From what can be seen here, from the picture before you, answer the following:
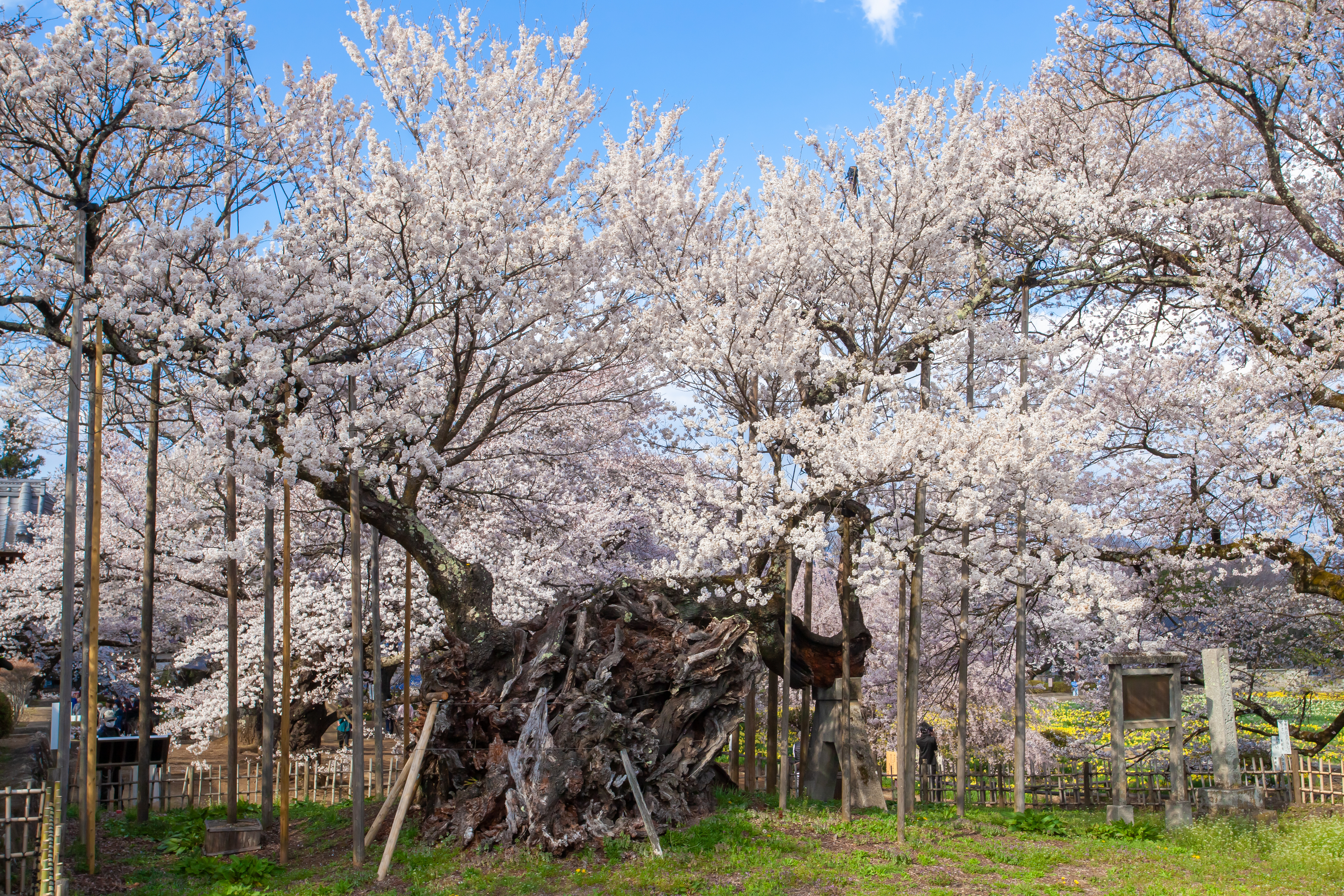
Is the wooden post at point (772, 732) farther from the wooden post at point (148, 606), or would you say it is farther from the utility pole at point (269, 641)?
the wooden post at point (148, 606)

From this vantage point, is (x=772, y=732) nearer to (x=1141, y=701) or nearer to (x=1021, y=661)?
(x=1021, y=661)

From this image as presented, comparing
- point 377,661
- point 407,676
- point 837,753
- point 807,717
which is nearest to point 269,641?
point 377,661

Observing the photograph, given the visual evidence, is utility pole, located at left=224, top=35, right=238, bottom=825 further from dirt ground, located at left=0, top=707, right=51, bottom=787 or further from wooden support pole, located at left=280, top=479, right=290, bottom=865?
dirt ground, located at left=0, top=707, right=51, bottom=787

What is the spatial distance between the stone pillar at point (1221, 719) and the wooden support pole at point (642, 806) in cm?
789

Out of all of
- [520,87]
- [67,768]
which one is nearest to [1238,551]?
[520,87]

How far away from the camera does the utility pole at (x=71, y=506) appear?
323 inches

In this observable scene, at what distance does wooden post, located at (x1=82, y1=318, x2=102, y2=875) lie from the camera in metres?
8.77

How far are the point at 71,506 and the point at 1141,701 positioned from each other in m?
13.4

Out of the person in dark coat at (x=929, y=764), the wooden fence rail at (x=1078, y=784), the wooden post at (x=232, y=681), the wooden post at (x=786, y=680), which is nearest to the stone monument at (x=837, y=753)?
the wooden post at (x=786, y=680)

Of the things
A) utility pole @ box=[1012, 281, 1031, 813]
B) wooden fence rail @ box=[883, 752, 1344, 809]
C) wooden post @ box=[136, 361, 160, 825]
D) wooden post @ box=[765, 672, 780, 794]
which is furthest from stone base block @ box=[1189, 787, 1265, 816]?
wooden post @ box=[136, 361, 160, 825]

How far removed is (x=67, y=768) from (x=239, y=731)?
12.4m

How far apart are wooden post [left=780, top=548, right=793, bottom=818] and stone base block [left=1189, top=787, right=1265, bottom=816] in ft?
18.3

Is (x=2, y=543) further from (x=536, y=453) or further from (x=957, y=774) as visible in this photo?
(x=957, y=774)

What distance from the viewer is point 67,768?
8094 millimetres
